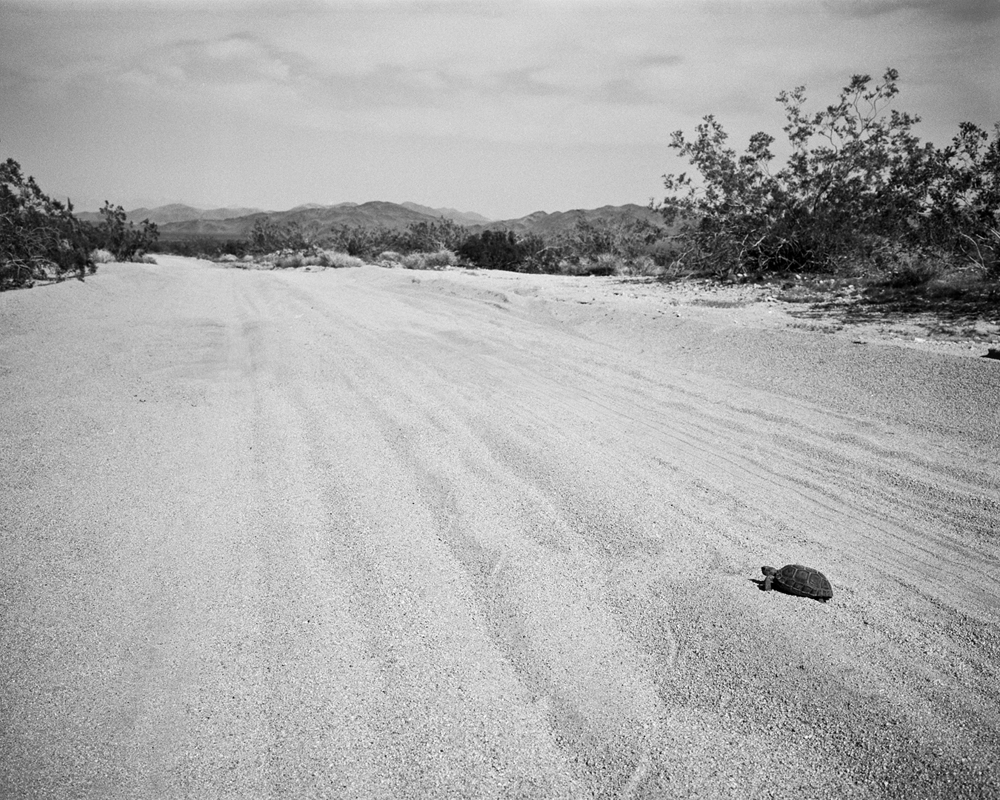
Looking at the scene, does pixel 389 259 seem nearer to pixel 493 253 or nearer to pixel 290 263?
pixel 290 263

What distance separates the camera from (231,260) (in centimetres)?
3072

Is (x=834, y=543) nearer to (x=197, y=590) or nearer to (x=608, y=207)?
(x=197, y=590)

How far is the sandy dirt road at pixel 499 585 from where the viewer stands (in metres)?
1.79

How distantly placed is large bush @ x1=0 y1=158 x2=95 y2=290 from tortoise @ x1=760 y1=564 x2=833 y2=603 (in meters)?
14.3

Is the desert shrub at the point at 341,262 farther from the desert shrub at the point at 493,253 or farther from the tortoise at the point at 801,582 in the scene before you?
the tortoise at the point at 801,582

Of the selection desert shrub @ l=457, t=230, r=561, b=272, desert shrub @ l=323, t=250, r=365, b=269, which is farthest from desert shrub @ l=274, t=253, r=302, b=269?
desert shrub @ l=457, t=230, r=561, b=272

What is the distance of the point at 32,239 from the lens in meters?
12.5

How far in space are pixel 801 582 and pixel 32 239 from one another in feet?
53.8

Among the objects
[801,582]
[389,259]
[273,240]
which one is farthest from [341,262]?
[801,582]

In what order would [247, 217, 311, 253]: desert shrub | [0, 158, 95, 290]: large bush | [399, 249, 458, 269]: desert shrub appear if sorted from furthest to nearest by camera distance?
[247, 217, 311, 253]: desert shrub
[399, 249, 458, 269]: desert shrub
[0, 158, 95, 290]: large bush

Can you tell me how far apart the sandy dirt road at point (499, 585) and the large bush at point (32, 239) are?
8813mm

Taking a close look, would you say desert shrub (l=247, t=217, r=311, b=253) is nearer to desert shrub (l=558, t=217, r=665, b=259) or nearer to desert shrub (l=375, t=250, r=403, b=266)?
desert shrub (l=375, t=250, r=403, b=266)

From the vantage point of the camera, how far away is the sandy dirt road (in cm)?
179

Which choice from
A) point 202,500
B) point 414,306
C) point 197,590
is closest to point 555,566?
point 197,590
